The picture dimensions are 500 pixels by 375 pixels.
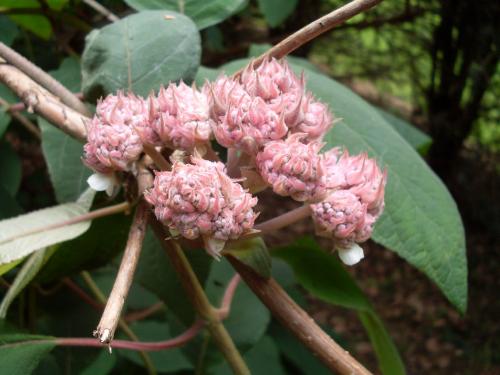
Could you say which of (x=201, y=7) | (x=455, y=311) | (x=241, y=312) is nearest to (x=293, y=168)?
(x=201, y=7)

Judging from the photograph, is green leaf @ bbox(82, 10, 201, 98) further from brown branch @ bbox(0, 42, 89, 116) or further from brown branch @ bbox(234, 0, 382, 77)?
brown branch @ bbox(234, 0, 382, 77)

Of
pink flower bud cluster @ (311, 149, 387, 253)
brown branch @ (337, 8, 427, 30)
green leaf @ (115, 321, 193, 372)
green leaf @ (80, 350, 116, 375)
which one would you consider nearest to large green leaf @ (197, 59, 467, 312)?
pink flower bud cluster @ (311, 149, 387, 253)

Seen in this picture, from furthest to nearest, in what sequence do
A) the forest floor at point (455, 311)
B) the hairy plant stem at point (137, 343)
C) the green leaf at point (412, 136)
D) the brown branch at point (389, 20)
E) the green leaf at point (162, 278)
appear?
1. the forest floor at point (455, 311)
2. the brown branch at point (389, 20)
3. the green leaf at point (412, 136)
4. the green leaf at point (162, 278)
5. the hairy plant stem at point (137, 343)

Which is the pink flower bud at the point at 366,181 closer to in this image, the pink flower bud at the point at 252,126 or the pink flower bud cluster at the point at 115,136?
the pink flower bud at the point at 252,126

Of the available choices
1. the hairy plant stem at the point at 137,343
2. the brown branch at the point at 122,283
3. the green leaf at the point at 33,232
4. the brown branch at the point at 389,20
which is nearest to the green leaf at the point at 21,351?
the hairy plant stem at the point at 137,343

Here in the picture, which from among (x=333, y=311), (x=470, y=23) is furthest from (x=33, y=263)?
(x=333, y=311)

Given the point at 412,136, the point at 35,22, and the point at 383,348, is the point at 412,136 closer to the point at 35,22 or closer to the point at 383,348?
the point at 383,348
